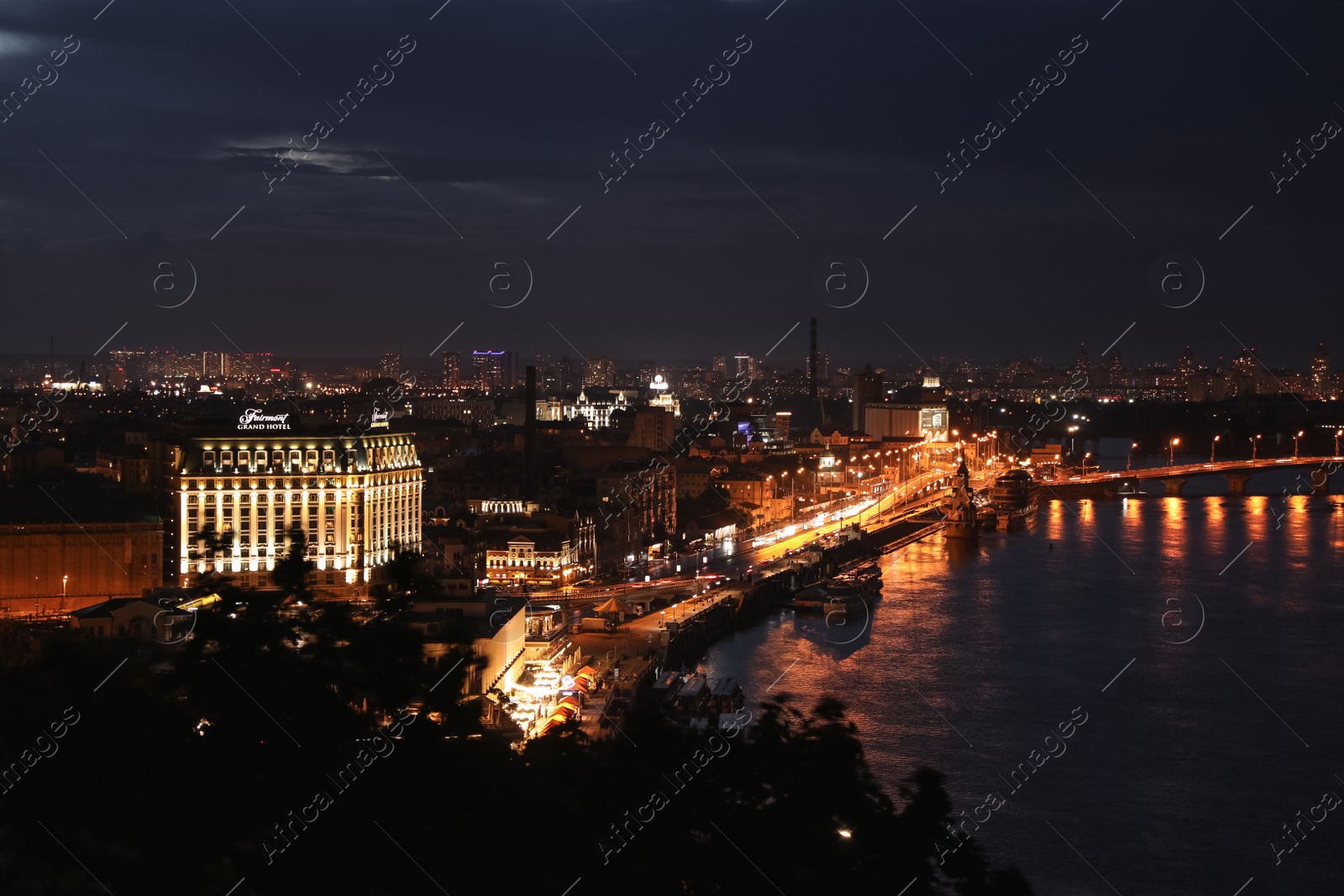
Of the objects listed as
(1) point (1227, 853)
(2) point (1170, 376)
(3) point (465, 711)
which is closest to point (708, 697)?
(1) point (1227, 853)

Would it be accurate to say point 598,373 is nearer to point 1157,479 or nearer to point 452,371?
point 452,371

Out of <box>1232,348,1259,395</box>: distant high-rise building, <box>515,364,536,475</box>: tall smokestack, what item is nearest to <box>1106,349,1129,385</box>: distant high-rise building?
<box>1232,348,1259,395</box>: distant high-rise building

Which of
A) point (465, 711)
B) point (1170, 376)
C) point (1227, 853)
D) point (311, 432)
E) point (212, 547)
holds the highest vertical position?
point (1170, 376)

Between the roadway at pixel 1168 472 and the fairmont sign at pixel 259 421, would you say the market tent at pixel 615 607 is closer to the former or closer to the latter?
the fairmont sign at pixel 259 421

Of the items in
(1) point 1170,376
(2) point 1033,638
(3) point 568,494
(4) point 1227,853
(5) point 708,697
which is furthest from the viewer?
(1) point 1170,376

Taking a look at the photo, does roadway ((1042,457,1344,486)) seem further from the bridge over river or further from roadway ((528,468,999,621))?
roadway ((528,468,999,621))

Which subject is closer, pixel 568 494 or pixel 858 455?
pixel 568 494

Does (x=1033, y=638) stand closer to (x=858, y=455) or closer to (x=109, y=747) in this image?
(x=109, y=747)

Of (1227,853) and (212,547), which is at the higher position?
(212,547)
